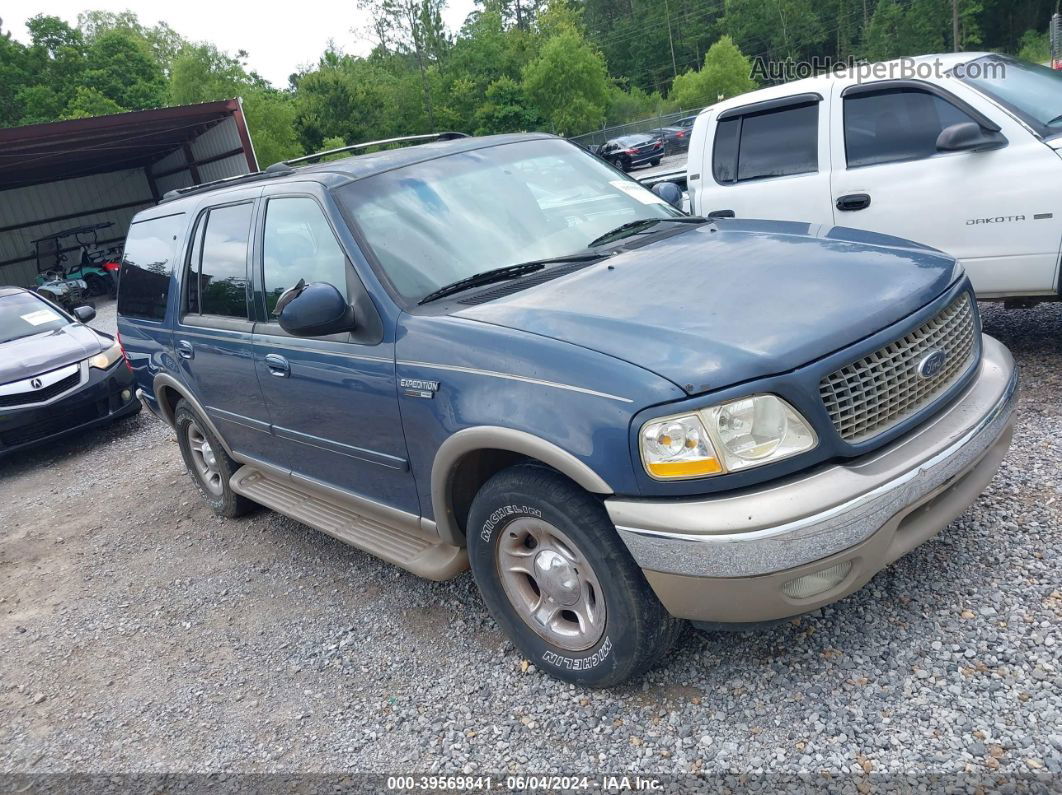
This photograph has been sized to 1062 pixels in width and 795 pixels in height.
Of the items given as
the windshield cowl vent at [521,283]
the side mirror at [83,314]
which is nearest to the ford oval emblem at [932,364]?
the windshield cowl vent at [521,283]

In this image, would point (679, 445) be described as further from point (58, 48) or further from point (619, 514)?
point (58, 48)

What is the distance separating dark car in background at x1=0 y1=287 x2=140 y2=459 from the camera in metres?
6.99

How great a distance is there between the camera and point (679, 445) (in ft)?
7.41

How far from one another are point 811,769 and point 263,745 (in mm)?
1926

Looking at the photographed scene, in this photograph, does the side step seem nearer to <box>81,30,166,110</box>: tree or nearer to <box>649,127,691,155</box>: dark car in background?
<box>649,127,691,155</box>: dark car in background

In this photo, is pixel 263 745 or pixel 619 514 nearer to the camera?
pixel 619 514

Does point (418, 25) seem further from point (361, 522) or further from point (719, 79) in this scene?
point (361, 522)

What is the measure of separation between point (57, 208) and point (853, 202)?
98.9ft

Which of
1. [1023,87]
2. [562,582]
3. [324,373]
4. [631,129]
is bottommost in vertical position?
[631,129]

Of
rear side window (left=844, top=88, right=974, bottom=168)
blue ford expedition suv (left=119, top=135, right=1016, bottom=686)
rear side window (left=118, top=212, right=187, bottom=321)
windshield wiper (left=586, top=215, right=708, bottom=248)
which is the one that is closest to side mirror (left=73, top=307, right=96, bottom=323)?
rear side window (left=118, top=212, right=187, bottom=321)

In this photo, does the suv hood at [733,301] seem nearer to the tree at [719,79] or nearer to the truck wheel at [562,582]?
the truck wheel at [562,582]

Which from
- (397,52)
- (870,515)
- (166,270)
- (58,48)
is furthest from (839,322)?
(58,48)

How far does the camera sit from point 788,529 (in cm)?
220

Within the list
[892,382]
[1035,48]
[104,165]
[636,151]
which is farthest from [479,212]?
[1035,48]
